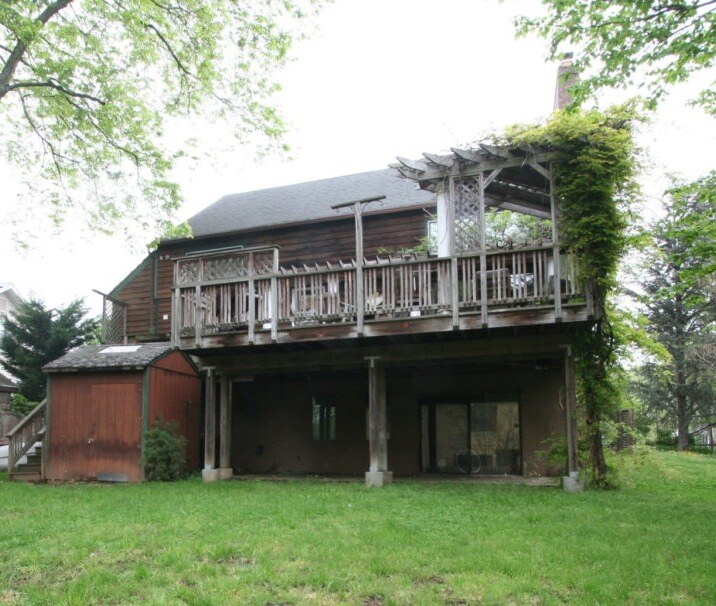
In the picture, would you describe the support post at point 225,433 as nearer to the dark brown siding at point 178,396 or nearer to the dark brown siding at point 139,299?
the dark brown siding at point 178,396

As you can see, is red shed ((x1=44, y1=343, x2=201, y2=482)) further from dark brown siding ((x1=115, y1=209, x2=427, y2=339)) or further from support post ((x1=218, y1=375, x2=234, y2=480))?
dark brown siding ((x1=115, y1=209, x2=427, y2=339))

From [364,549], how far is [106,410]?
850 cm

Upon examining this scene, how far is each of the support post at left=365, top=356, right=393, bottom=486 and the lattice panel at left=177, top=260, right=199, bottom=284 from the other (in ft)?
11.6

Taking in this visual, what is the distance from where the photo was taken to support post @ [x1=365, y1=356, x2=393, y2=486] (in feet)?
35.2

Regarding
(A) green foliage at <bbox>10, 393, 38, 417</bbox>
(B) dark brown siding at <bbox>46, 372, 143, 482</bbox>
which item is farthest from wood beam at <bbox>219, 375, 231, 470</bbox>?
(A) green foliage at <bbox>10, 393, 38, 417</bbox>

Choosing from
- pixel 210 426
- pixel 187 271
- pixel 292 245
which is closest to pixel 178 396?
pixel 210 426

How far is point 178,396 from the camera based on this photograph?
44.9 ft

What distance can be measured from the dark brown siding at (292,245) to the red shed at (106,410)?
12.5 ft

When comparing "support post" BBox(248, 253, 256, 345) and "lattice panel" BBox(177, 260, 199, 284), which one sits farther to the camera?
"lattice panel" BBox(177, 260, 199, 284)

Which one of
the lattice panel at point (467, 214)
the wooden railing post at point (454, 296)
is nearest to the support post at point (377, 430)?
the wooden railing post at point (454, 296)

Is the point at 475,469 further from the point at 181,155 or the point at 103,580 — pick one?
the point at 181,155

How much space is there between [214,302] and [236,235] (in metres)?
5.40

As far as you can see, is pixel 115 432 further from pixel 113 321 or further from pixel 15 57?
pixel 15 57

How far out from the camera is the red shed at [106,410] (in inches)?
492
